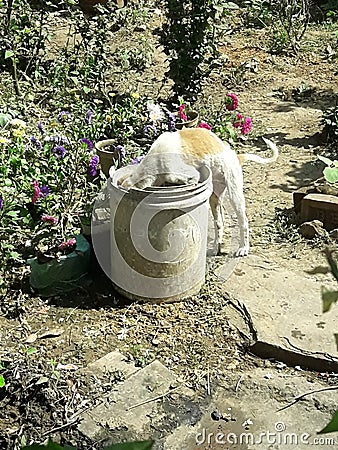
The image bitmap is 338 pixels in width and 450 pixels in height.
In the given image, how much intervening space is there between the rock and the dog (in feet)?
1.47

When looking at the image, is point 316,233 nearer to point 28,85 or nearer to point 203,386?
point 203,386

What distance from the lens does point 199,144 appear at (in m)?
3.62

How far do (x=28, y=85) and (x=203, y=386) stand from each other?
4126 millimetres

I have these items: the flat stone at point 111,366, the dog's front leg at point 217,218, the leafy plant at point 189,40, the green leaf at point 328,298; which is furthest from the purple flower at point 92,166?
the green leaf at point 328,298

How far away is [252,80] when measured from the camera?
7102 millimetres

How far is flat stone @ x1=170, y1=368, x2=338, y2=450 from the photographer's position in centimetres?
259

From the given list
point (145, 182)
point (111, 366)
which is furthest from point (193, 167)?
point (111, 366)

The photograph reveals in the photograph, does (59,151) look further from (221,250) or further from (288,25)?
(288,25)

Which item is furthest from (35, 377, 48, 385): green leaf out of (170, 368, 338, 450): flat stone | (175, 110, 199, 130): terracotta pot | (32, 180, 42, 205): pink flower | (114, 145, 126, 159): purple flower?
(175, 110, 199, 130): terracotta pot

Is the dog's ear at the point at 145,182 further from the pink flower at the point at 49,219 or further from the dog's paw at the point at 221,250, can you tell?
the dog's paw at the point at 221,250

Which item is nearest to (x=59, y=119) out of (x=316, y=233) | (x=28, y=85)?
(x=28, y=85)

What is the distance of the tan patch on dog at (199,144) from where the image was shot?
3.59 meters

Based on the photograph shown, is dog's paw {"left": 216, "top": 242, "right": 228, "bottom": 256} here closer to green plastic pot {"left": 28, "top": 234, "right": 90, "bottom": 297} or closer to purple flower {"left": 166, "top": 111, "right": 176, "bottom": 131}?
green plastic pot {"left": 28, "top": 234, "right": 90, "bottom": 297}

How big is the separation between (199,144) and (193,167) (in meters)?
0.17
